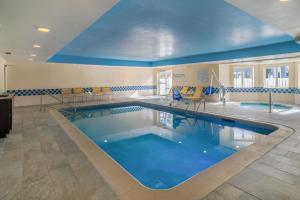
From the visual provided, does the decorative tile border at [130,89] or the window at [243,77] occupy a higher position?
the window at [243,77]

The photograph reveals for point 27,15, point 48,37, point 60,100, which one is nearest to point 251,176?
point 27,15

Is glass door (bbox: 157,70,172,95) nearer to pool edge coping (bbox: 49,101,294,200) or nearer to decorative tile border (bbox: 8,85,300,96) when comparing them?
decorative tile border (bbox: 8,85,300,96)

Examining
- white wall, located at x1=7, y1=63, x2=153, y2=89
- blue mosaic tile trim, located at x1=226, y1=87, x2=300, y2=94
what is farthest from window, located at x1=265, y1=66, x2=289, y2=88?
white wall, located at x1=7, y1=63, x2=153, y2=89

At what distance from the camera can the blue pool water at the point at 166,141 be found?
9.26ft

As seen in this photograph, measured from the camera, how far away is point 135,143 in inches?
158

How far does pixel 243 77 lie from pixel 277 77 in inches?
57.3

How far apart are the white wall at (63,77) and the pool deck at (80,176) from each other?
5854 millimetres

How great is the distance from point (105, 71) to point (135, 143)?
679 cm

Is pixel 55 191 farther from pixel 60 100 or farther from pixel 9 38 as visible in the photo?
pixel 60 100

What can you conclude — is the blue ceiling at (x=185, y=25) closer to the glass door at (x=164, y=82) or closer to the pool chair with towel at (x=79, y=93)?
the pool chair with towel at (x=79, y=93)

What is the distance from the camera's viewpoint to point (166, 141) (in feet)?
13.5

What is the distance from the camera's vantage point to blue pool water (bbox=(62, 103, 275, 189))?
2.82 m

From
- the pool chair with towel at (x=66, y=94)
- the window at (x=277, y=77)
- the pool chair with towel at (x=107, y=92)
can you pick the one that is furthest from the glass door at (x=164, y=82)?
the pool chair with towel at (x=66, y=94)

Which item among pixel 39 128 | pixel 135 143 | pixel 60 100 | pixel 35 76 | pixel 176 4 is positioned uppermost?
pixel 176 4
